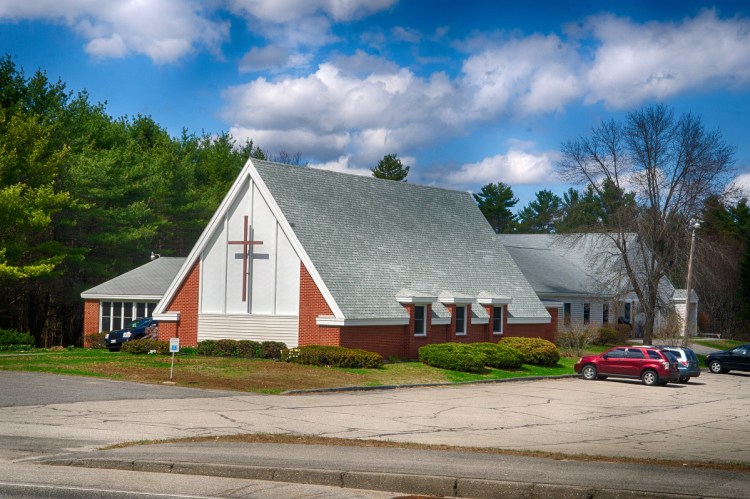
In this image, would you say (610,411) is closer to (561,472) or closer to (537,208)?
(561,472)

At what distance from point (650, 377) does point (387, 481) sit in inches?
1129

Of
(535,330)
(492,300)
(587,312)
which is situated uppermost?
(492,300)

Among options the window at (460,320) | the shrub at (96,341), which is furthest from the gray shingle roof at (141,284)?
the window at (460,320)

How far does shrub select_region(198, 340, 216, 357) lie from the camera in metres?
40.3

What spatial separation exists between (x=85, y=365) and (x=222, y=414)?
1190 cm

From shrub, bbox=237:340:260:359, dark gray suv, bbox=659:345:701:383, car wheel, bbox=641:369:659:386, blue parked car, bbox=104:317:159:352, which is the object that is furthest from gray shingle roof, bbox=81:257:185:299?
dark gray suv, bbox=659:345:701:383

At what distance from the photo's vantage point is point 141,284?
2064 inches

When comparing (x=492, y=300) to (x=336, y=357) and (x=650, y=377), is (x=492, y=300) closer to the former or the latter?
(x=650, y=377)

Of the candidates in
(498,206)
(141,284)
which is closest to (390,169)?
(498,206)

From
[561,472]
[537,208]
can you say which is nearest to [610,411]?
[561,472]

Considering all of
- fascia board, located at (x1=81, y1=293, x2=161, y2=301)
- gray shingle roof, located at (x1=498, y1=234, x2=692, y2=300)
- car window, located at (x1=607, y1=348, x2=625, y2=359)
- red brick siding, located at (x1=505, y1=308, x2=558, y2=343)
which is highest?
gray shingle roof, located at (x1=498, y1=234, x2=692, y2=300)

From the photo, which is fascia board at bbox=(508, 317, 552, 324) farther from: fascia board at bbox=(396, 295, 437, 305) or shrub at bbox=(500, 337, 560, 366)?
fascia board at bbox=(396, 295, 437, 305)

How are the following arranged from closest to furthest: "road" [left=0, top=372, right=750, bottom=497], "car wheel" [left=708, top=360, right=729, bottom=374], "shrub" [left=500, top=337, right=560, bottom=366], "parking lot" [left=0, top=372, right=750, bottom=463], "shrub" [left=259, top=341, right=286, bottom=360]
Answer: "road" [left=0, top=372, right=750, bottom=497], "parking lot" [left=0, top=372, right=750, bottom=463], "shrub" [left=259, top=341, right=286, bottom=360], "shrub" [left=500, top=337, right=560, bottom=366], "car wheel" [left=708, top=360, right=729, bottom=374]

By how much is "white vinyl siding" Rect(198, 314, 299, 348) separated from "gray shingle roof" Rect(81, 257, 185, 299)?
30.9 feet
